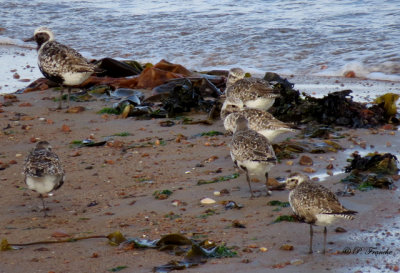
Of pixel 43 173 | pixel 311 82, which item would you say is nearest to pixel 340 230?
pixel 43 173

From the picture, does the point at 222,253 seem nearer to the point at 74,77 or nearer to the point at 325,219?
the point at 325,219

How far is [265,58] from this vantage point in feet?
43.0

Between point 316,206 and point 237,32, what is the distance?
1000 cm

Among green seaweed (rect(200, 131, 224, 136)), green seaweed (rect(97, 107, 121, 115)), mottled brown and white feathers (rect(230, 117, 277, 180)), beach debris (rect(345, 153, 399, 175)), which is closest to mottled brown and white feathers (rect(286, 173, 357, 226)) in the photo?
mottled brown and white feathers (rect(230, 117, 277, 180))

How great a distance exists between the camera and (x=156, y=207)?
20.4ft

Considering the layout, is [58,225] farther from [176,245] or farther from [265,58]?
[265,58]

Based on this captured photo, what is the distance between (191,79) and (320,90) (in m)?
2.07

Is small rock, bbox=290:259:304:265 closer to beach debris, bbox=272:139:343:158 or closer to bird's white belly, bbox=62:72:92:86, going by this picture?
beach debris, bbox=272:139:343:158

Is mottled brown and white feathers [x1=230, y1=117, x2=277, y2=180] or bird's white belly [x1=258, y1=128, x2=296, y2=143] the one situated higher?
mottled brown and white feathers [x1=230, y1=117, x2=277, y2=180]

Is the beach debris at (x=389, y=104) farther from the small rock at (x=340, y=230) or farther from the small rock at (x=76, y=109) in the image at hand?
the small rock at (x=76, y=109)

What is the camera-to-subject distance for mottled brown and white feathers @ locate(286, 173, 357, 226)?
5031 mm

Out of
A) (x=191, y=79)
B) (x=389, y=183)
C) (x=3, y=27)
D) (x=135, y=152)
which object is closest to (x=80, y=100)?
(x=191, y=79)

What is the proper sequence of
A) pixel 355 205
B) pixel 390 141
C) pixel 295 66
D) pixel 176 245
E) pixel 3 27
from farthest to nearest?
pixel 3 27 < pixel 295 66 < pixel 390 141 < pixel 355 205 < pixel 176 245

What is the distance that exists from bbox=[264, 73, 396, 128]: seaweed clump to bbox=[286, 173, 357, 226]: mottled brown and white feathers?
324 cm
